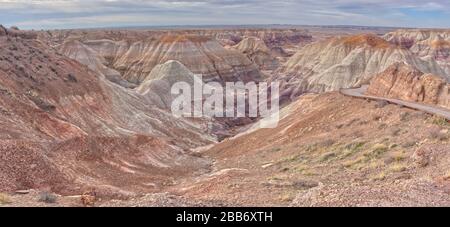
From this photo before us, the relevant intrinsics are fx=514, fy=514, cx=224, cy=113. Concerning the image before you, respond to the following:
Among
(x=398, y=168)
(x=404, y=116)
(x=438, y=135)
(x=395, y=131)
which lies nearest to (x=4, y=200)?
(x=398, y=168)

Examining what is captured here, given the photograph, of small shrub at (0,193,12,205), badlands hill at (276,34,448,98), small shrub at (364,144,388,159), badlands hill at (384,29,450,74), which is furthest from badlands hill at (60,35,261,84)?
small shrub at (0,193,12,205)

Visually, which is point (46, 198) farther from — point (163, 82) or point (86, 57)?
point (86, 57)

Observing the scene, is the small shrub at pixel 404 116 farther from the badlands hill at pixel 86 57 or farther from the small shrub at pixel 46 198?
the badlands hill at pixel 86 57

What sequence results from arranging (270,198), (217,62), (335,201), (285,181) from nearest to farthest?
(335,201)
(270,198)
(285,181)
(217,62)

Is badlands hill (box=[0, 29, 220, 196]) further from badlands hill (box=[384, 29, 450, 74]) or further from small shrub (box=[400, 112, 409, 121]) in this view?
badlands hill (box=[384, 29, 450, 74])

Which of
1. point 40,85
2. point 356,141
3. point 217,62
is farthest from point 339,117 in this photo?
point 217,62

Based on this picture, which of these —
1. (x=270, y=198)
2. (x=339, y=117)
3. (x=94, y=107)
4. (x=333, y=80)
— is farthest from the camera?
(x=333, y=80)
